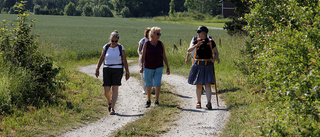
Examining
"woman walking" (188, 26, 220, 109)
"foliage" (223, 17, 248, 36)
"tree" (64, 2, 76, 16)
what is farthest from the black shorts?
"tree" (64, 2, 76, 16)

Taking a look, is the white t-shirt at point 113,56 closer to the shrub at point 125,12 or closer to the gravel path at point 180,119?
the gravel path at point 180,119

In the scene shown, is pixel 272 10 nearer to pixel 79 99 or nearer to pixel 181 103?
pixel 181 103

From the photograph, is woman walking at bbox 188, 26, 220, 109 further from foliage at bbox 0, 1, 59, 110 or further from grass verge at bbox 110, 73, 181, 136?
foliage at bbox 0, 1, 59, 110

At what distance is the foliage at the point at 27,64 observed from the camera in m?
9.52

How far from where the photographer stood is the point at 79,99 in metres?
10.2

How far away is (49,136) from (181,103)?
3.80 metres

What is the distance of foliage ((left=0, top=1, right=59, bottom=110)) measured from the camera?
9523 millimetres

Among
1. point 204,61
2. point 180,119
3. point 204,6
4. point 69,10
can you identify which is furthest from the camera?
point 69,10

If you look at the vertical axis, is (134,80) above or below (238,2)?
below

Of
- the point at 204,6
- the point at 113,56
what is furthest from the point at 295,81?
the point at 204,6

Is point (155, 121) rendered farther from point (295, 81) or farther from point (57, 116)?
point (295, 81)

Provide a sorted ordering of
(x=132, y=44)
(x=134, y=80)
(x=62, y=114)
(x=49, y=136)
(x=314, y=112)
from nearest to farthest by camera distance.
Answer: (x=314, y=112)
(x=49, y=136)
(x=62, y=114)
(x=134, y=80)
(x=132, y=44)

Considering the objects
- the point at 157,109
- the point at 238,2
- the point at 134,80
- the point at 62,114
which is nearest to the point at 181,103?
the point at 157,109

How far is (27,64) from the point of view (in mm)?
10219
